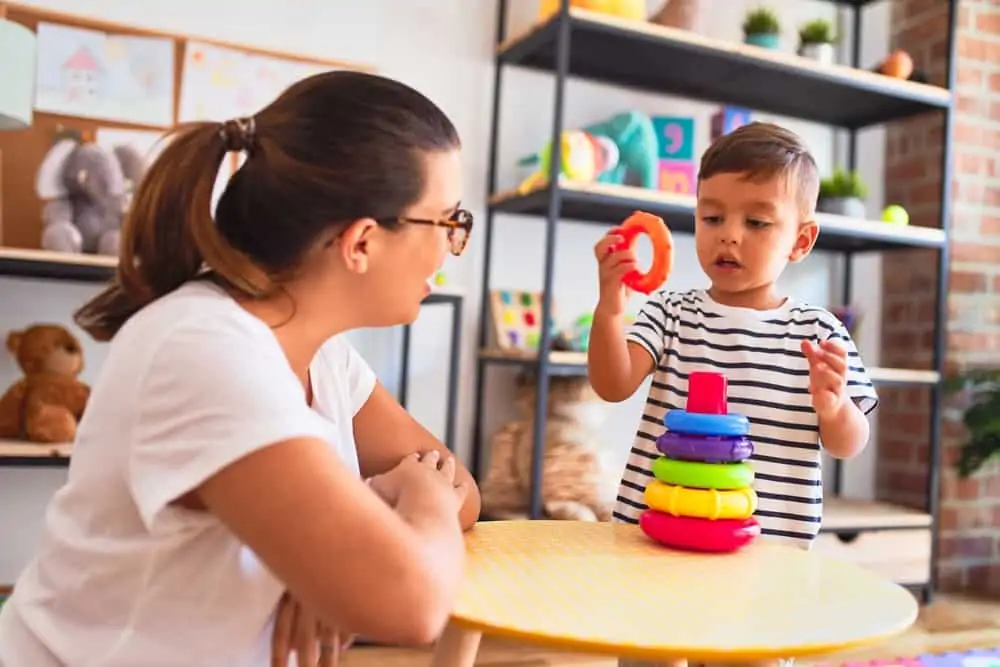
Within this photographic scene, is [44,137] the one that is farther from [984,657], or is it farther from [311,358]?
[984,657]

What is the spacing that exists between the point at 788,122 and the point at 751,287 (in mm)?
2018

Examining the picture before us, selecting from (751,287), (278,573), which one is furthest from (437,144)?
(751,287)

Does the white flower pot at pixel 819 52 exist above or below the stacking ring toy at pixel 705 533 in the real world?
above

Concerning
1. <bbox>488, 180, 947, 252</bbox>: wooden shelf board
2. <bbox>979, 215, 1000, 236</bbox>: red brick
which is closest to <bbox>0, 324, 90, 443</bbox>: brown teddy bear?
<bbox>488, 180, 947, 252</bbox>: wooden shelf board

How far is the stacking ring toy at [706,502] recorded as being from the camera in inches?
38.7

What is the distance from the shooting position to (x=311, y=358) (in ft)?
3.00

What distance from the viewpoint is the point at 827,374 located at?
1.14 m

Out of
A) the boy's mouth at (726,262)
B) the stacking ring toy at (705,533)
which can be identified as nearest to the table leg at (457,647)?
the stacking ring toy at (705,533)

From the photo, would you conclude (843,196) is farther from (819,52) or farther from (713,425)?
(713,425)

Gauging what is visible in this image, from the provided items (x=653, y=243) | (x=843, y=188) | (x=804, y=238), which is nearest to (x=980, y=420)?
(x=843, y=188)

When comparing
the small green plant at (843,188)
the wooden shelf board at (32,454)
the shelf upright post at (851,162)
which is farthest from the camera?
the shelf upright post at (851,162)

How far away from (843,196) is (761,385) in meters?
1.63

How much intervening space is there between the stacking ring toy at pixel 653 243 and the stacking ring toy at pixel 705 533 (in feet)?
1.08

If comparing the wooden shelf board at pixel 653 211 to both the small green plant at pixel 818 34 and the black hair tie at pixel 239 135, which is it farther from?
the black hair tie at pixel 239 135
